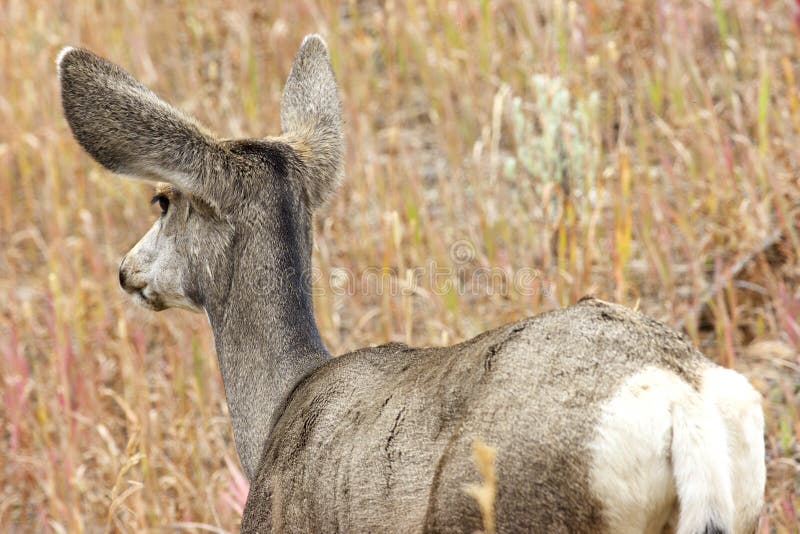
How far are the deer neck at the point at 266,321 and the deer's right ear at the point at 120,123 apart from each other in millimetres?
342

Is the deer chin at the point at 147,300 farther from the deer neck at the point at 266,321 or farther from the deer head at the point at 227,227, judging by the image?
the deer neck at the point at 266,321

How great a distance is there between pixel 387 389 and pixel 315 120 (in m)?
1.54

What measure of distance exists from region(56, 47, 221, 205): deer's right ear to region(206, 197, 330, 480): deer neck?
34 centimetres

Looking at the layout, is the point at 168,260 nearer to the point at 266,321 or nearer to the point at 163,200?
the point at 163,200

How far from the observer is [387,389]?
9.20 ft

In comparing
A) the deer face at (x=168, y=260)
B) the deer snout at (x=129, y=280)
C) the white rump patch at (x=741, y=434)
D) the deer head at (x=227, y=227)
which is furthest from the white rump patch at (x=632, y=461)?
the deer snout at (x=129, y=280)

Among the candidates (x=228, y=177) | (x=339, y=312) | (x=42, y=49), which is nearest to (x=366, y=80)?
(x=339, y=312)

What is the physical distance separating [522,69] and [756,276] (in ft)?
7.71

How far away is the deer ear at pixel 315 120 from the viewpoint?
3848 millimetres

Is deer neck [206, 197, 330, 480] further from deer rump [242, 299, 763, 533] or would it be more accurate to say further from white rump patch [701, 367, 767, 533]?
white rump patch [701, 367, 767, 533]

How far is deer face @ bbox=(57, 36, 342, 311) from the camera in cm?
328

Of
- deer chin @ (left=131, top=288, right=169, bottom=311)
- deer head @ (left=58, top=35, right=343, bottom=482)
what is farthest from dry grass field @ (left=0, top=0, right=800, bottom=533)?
deer head @ (left=58, top=35, right=343, bottom=482)

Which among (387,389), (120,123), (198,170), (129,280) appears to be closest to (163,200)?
(129,280)

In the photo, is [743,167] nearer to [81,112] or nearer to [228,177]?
[228,177]
